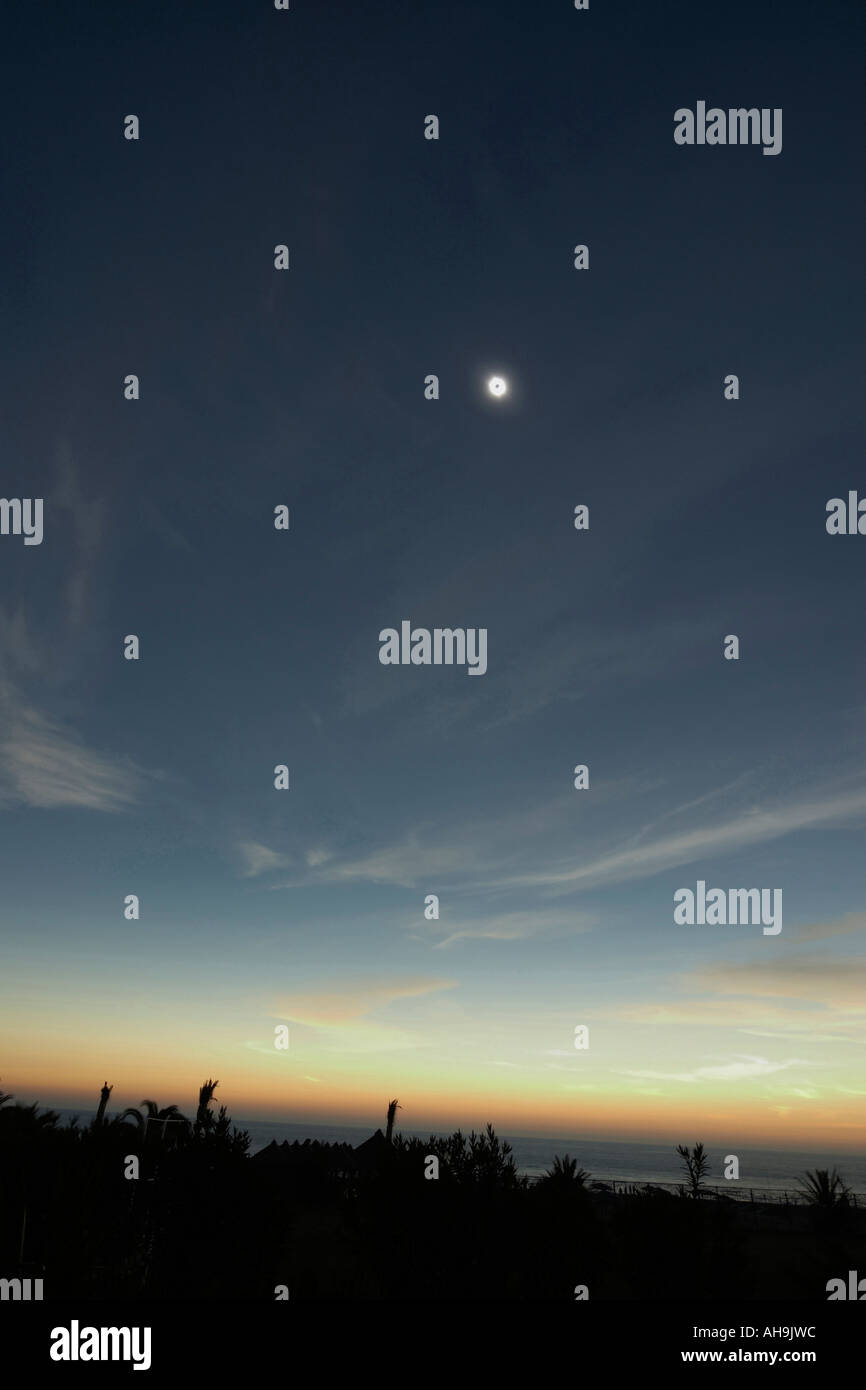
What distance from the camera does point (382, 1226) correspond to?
21391 mm

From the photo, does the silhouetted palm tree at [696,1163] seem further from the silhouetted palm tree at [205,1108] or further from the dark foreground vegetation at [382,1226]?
the silhouetted palm tree at [205,1108]

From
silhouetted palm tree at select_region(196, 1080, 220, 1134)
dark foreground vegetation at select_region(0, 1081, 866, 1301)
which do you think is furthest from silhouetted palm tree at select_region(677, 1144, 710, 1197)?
silhouetted palm tree at select_region(196, 1080, 220, 1134)

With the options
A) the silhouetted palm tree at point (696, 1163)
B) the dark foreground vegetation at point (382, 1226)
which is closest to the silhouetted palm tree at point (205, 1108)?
the dark foreground vegetation at point (382, 1226)

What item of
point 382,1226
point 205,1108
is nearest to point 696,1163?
point 382,1226

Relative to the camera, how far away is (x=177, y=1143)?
22.6m

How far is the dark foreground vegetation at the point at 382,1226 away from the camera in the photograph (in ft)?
66.1

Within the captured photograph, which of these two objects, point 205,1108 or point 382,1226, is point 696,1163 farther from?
point 205,1108

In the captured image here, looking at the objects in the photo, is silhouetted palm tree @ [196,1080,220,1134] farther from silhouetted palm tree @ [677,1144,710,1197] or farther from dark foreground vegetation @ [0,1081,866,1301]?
silhouetted palm tree @ [677,1144,710,1197]

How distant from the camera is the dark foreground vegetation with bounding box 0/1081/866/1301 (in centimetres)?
2014
